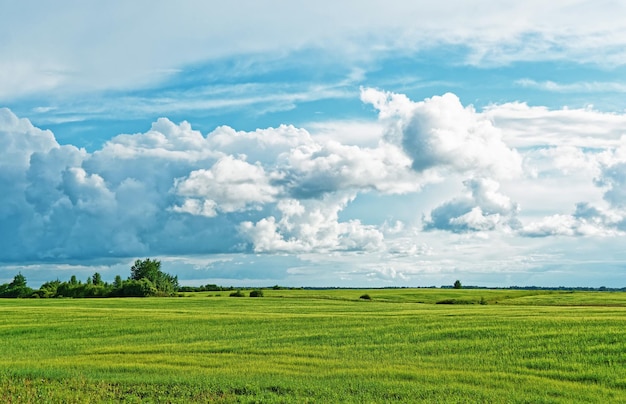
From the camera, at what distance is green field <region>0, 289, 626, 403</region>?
19750 millimetres

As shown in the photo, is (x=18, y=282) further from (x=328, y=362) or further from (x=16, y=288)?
(x=328, y=362)

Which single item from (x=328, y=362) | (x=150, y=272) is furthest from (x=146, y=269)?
(x=328, y=362)

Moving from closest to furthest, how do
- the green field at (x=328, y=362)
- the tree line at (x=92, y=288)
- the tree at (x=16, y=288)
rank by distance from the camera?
the green field at (x=328, y=362) < the tree line at (x=92, y=288) < the tree at (x=16, y=288)

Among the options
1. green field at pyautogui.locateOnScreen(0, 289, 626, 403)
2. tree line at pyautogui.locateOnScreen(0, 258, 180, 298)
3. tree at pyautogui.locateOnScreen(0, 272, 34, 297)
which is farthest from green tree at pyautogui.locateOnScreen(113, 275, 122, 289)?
green field at pyautogui.locateOnScreen(0, 289, 626, 403)

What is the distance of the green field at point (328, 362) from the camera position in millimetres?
19750

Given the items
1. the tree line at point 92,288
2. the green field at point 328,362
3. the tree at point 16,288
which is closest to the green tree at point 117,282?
the tree line at point 92,288

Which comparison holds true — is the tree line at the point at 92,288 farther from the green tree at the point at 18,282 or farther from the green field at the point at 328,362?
the green field at the point at 328,362

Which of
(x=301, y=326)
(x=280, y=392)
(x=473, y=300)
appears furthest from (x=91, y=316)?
(x=473, y=300)

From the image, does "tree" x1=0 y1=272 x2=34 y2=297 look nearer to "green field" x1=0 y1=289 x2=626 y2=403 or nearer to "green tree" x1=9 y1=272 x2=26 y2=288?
"green tree" x1=9 y1=272 x2=26 y2=288

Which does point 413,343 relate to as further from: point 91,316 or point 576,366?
point 91,316

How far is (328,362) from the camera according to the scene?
2530 cm

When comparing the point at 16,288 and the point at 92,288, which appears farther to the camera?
the point at 16,288

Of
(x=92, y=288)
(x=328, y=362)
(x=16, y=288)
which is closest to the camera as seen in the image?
(x=328, y=362)

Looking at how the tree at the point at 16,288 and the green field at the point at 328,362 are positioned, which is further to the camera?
the tree at the point at 16,288
